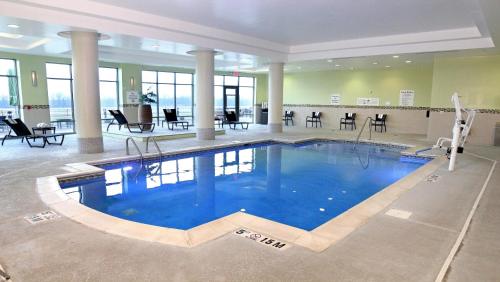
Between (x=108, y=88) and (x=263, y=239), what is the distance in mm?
12522

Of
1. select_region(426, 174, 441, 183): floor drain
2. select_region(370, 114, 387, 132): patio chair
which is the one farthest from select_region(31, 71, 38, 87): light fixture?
select_region(370, 114, 387, 132): patio chair

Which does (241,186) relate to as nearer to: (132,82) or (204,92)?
(204,92)

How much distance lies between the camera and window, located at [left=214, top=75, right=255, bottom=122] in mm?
17188

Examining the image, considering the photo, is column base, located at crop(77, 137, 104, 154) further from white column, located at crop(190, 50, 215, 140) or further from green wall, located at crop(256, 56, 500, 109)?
green wall, located at crop(256, 56, 500, 109)

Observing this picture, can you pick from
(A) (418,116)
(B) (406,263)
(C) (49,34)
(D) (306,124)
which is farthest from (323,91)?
(B) (406,263)

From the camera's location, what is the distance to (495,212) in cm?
395

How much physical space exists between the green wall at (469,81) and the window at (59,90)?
12926 millimetres

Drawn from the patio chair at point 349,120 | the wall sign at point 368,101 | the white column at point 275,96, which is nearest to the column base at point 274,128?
the white column at point 275,96

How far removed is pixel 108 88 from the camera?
13.6m

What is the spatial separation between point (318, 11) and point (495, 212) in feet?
15.7

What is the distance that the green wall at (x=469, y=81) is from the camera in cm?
970

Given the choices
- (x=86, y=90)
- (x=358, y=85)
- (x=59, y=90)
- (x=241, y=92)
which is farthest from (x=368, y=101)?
(x=59, y=90)

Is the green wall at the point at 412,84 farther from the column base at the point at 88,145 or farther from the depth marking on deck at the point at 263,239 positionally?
the column base at the point at 88,145

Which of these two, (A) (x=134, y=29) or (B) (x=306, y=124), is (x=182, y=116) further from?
(A) (x=134, y=29)
